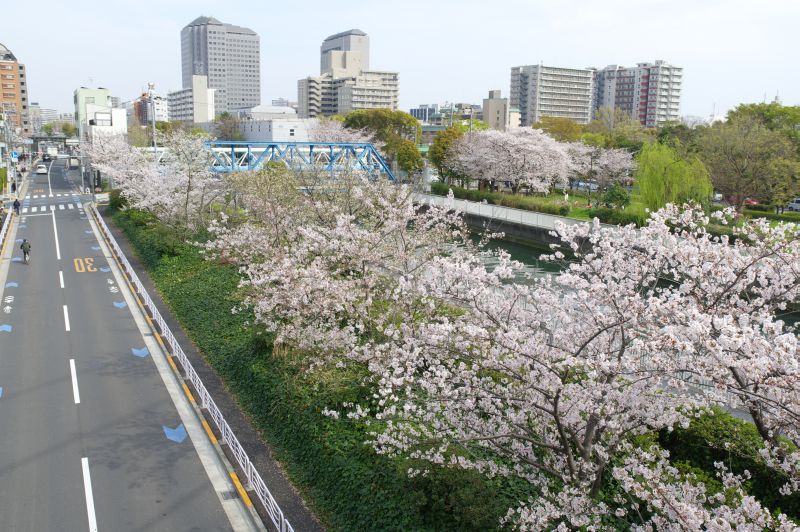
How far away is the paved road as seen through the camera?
12.3m

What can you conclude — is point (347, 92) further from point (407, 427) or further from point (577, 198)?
point (407, 427)

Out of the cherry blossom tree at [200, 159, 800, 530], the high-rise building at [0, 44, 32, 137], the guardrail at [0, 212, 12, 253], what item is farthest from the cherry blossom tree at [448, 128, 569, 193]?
the high-rise building at [0, 44, 32, 137]

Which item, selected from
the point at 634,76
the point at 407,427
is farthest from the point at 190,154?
the point at 634,76

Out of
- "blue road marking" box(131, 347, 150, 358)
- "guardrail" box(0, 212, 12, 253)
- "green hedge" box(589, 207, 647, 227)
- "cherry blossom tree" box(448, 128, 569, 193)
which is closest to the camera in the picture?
"blue road marking" box(131, 347, 150, 358)

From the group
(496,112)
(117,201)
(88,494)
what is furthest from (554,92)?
(88,494)

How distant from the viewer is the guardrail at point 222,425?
11.7m

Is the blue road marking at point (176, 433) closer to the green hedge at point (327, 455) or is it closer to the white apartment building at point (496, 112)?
the green hedge at point (327, 455)

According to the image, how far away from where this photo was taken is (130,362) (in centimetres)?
1983

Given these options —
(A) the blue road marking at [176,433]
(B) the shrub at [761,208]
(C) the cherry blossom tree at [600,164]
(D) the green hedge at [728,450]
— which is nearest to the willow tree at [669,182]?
(B) the shrub at [761,208]

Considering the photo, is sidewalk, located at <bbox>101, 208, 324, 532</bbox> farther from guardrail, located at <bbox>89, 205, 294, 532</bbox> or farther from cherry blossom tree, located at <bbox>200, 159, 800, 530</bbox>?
cherry blossom tree, located at <bbox>200, 159, 800, 530</bbox>

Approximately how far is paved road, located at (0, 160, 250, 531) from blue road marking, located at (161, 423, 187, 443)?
2 cm

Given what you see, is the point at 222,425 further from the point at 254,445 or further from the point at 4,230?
the point at 4,230

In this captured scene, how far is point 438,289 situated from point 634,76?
178216mm

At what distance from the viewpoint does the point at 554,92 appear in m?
169
